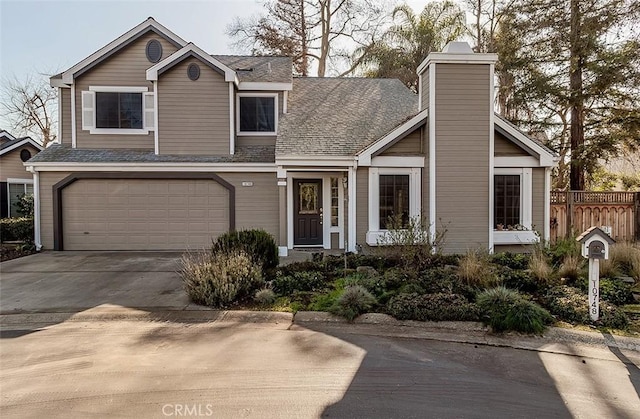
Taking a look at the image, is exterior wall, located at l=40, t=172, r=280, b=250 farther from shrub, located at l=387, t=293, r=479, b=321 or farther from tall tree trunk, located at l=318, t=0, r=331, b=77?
tall tree trunk, located at l=318, t=0, r=331, b=77

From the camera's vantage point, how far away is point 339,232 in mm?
12680

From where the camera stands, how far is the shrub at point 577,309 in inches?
222

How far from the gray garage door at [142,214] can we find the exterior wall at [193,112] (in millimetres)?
1238

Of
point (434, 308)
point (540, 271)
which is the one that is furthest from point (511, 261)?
point (434, 308)

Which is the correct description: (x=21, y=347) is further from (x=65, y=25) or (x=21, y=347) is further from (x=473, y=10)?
(x=473, y=10)

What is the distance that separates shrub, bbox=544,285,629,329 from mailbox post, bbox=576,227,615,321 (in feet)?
0.45

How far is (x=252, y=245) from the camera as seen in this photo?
8297mm

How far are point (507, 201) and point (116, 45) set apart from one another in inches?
514

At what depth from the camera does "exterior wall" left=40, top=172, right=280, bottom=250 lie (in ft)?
41.2

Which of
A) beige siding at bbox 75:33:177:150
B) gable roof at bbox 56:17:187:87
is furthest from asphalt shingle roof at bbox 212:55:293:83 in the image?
beige siding at bbox 75:33:177:150

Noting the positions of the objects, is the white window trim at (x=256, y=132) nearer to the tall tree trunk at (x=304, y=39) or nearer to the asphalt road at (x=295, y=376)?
the asphalt road at (x=295, y=376)

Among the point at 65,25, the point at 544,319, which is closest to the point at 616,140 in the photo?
the point at 544,319

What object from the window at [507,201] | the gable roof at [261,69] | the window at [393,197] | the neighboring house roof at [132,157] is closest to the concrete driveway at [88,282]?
the neighboring house roof at [132,157]

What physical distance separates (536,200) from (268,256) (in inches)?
296
